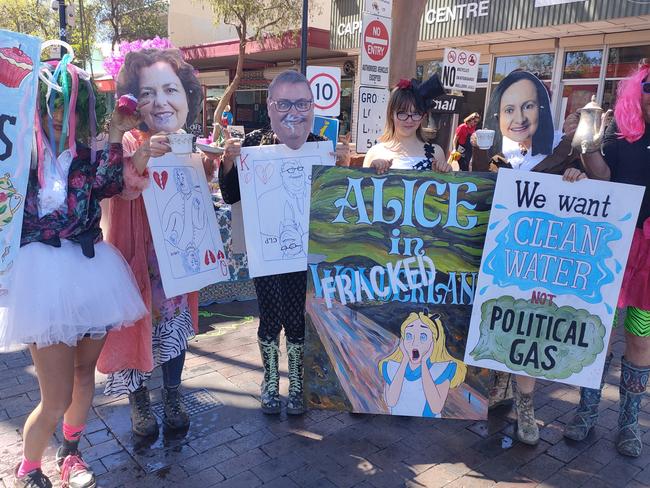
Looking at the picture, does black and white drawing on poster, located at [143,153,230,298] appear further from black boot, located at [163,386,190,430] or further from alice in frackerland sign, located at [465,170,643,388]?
alice in frackerland sign, located at [465,170,643,388]

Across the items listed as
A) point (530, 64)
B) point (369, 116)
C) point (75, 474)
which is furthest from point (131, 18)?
point (75, 474)

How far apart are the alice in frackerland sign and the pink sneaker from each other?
2009 millimetres

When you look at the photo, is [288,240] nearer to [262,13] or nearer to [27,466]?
[27,466]

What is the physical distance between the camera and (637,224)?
8.96ft

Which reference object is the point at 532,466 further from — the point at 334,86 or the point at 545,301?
the point at 334,86

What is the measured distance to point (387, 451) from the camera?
9.50ft

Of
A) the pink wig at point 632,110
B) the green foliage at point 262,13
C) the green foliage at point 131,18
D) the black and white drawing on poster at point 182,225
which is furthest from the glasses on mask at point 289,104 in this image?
the green foliage at point 131,18

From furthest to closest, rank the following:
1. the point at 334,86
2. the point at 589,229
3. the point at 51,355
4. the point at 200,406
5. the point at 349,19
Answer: the point at 349,19 → the point at 334,86 → the point at 200,406 → the point at 589,229 → the point at 51,355

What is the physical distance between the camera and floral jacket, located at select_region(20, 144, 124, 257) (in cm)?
214

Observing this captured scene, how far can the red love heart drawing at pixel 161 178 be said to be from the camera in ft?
8.64

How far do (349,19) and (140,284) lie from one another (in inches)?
532

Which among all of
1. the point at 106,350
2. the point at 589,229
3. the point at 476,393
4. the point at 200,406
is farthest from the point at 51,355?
the point at 589,229

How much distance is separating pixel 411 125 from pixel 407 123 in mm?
28

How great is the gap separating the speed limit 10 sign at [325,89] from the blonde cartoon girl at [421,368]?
12.9ft
